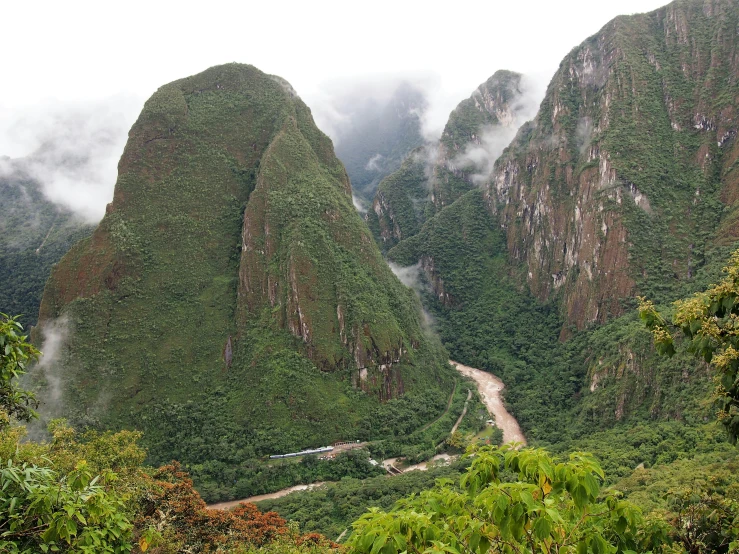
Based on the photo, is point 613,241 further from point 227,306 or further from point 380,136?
point 380,136

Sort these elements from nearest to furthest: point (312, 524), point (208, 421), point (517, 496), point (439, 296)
→ point (517, 496) → point (312, 524) → point (208, 421) → point (439, 296)

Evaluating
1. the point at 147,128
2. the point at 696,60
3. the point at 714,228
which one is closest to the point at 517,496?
the point at 147,128

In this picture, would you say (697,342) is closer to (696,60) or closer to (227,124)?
(227,124)

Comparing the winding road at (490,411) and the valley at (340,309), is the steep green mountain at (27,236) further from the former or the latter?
the winding road at (490,411)

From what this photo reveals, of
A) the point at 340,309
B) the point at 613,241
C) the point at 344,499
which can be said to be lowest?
the point at 344,499

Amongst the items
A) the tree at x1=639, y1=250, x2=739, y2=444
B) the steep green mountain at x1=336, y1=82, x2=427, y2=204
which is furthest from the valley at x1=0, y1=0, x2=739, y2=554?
the steep green mountain at x1=336, y1=82, x2=427, y2=204

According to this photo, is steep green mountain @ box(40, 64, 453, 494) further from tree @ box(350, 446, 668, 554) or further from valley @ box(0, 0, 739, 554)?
tree @ box(350, 446, 668, 554)

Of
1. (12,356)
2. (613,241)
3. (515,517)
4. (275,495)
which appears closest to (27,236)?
(275,495)
